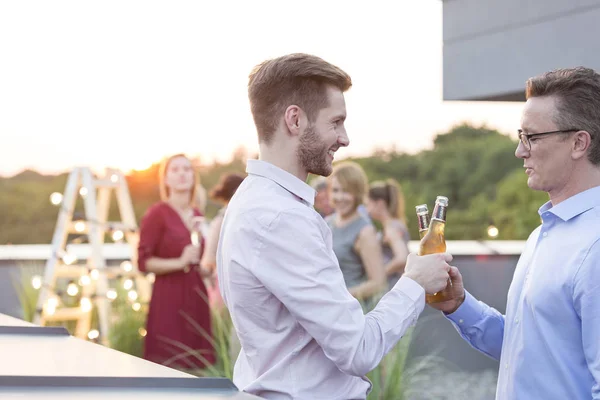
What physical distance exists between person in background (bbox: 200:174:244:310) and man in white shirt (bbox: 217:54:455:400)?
320 cm

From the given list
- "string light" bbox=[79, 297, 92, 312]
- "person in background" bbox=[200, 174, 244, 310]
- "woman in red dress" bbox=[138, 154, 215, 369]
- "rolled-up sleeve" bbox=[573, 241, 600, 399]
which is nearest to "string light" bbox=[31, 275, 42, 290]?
"string light" bbox=[79, 297, 92, 312]

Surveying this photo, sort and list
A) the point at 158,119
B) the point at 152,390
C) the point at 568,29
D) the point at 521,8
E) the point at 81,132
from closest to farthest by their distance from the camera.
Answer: the point at 152,390 → the point at 568,29 → the point at 521,8 → the point at 81,132 → the point at 158,119

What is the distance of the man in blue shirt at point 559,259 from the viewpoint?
1819mm

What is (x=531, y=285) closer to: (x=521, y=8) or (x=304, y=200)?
(x=304, y=200)

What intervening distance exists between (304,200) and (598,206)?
629mm

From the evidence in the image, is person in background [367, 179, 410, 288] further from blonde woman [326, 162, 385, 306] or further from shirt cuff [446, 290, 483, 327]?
shirt cuff [446, 290, 483, 327]

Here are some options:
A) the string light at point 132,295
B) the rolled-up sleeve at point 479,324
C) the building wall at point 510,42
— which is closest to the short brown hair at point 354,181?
the building wall at point 510,42

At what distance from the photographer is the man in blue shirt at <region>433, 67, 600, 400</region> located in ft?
5.97

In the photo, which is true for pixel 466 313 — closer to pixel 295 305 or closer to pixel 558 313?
pixel 558 313

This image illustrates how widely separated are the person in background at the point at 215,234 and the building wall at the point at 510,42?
4.51ft

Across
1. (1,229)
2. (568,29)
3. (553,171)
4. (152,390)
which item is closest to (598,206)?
(553,171)

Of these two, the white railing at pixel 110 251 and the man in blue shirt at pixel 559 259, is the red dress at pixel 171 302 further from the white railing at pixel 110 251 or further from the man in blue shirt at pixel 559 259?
the man in blue shirt at pixel 559 259

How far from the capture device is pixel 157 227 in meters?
5.27

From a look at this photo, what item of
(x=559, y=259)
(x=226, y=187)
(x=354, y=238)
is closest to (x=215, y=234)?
(x=226, y=187)
